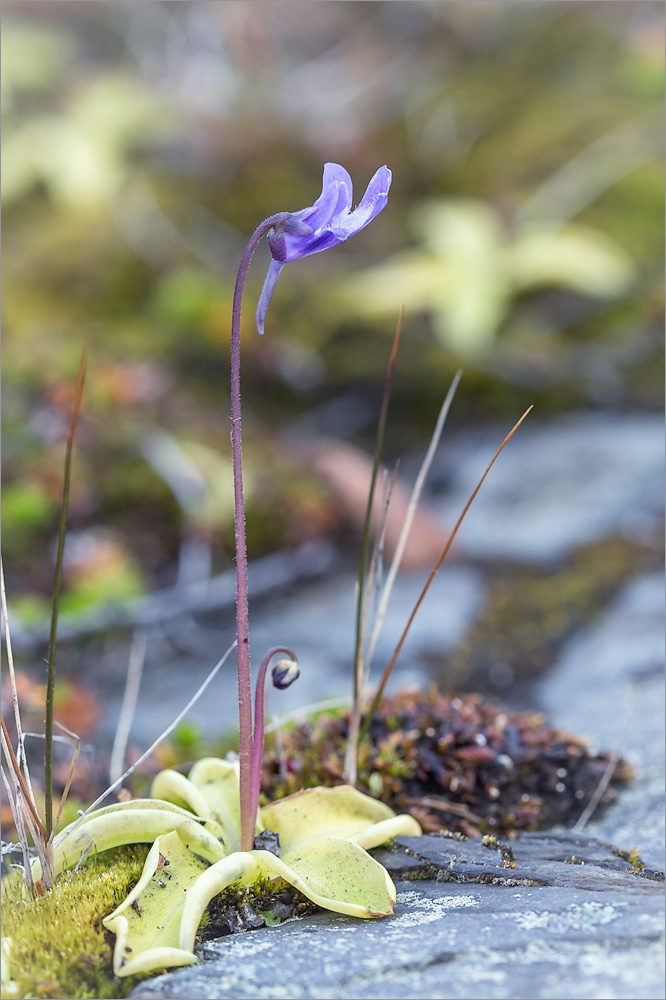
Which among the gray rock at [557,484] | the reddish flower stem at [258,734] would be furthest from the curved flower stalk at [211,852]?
the gray rock at [557,484]

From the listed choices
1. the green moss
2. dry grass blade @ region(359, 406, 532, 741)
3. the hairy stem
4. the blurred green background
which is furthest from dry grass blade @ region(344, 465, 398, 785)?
the blurred green background

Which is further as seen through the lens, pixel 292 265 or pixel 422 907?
→ pixel 292 265

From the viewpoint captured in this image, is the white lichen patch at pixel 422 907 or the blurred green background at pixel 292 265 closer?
the white lichen patch at pixel 422 907

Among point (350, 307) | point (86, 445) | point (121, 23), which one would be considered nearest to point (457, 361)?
point (350, 307)

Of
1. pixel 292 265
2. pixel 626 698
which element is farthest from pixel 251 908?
pixel 292 265

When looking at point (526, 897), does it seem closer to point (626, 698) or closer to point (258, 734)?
point (258, 734)

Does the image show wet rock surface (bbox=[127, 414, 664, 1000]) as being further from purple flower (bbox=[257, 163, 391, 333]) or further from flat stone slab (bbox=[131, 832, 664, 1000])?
purple flower (bbox=[257, 163, 391, 333])

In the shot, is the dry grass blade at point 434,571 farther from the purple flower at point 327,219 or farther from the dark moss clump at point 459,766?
the purple flower at point 327,219
